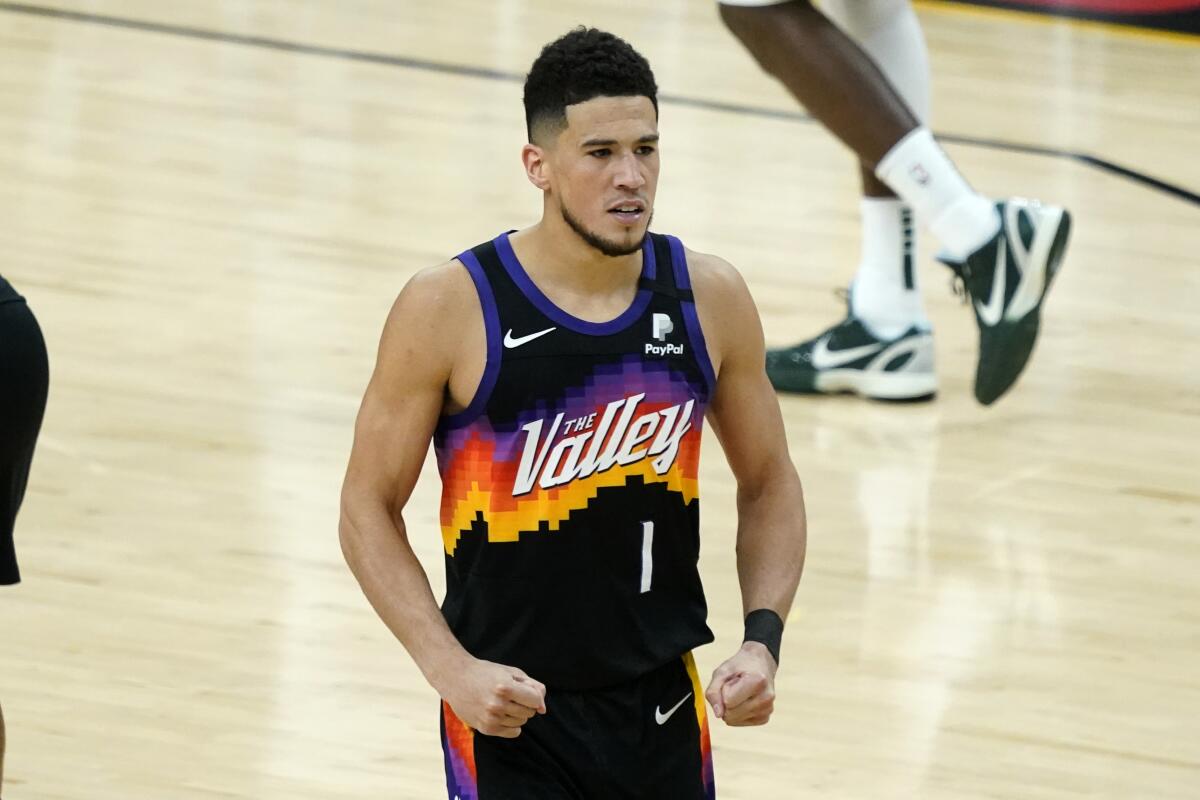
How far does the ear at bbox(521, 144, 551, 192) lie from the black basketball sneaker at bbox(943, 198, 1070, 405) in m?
2.55

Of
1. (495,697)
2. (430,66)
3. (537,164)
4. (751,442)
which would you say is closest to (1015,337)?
(751,442)

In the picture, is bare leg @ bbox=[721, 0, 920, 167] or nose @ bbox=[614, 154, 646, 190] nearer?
nose @ bbox=[614, 154, 646, 190]

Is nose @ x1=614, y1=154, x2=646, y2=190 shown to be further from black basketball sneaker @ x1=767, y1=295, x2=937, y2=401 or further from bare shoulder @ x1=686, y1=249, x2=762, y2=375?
black basketball sneaker @ x1=767, y1=295, x2=937, y2=401

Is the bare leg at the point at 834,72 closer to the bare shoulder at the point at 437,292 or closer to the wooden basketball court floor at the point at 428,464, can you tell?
the wooden basketball court floor at the point at 428,464

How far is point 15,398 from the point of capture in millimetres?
2609

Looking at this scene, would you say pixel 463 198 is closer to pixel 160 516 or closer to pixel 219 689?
pixel 160 516

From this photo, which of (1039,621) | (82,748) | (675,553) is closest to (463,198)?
(1039,621)

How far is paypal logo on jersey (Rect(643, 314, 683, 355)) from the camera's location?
233cm

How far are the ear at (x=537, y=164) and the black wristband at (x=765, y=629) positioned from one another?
51 centimetres

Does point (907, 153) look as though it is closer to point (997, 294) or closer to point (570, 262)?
point (997, 294)

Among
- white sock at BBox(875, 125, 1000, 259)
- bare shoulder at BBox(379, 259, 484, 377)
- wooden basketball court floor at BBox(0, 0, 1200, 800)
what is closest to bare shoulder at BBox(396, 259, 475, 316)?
bare shoulder at BBox(379, 259, 484, 377)

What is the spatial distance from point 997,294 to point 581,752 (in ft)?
8.55

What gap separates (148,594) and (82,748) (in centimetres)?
58

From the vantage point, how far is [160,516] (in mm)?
4223
